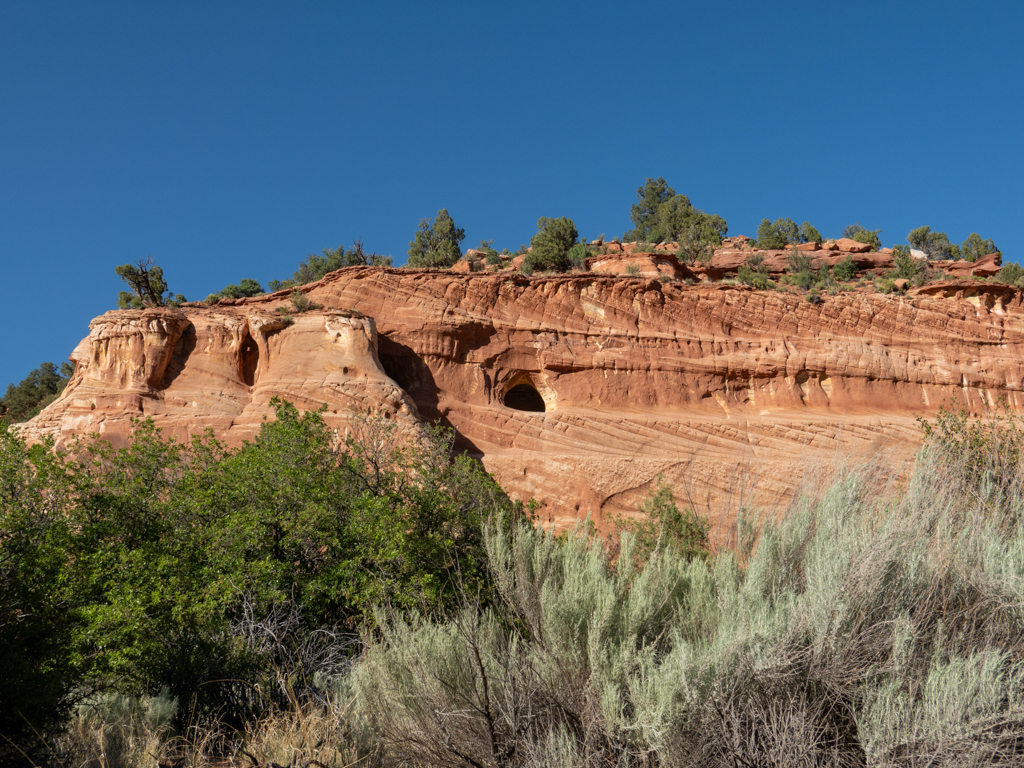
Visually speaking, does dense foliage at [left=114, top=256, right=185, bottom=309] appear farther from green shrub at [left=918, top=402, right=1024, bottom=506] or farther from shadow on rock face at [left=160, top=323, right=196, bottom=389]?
green shrub at [left=918, top=402, right=1024, bottom=506]

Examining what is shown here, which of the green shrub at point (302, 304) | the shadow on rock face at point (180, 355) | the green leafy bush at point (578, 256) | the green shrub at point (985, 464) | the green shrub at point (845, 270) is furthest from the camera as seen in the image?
the green shrub at point (845, 270)

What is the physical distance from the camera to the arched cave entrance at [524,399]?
76.9ft

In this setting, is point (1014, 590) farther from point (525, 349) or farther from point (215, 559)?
point (525, 349)

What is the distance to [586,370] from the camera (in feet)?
71.4

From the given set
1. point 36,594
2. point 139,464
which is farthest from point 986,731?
point 139,464

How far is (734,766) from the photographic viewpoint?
15.6 feet

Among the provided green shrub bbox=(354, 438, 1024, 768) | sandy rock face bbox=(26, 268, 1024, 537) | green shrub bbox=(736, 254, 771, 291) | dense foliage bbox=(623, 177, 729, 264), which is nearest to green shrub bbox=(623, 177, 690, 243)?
dense foliage bbox=(623, 177, 729, 264)

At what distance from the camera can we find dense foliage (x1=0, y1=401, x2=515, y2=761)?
6449 millimetres

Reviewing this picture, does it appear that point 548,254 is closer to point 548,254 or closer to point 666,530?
point 548,254

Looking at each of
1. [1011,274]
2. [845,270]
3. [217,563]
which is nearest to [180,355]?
[217,563]

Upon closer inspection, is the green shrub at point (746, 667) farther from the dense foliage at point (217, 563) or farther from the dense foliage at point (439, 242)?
the dense foliage at point (439, 242)

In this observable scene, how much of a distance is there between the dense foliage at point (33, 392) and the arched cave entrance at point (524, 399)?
61.9ft

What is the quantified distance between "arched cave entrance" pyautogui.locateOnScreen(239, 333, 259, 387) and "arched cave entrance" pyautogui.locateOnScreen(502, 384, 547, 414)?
816 cm

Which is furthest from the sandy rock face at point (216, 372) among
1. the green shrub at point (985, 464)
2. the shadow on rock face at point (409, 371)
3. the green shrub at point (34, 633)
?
the green shrub at point (985, 464)
